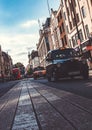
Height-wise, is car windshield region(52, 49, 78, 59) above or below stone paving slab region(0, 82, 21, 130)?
above

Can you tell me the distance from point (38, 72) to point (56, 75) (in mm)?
20284

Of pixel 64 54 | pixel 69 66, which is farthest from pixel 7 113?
pixel 64 54

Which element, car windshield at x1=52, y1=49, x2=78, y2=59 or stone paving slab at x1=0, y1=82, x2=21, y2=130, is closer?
stone paving slab at x1=0, y1=82, x2=21, y2=130

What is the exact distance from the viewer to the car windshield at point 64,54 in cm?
1574

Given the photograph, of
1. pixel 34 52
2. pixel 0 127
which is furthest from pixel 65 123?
pixel 34 52

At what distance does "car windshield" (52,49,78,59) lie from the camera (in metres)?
15.7

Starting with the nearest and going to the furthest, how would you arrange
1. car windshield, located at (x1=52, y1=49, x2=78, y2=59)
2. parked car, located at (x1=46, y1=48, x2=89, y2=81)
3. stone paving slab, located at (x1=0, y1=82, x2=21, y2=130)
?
stone paving slab, located at (x1=0, y1=82, x2=21, y2=130) → parked car, located at (x1=46, y1=48, x2=89, y2=81) → car windshield, located at (x1=52, y1=49, x2=78, y2=59)

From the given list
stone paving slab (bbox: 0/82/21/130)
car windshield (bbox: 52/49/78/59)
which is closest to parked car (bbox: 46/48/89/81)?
car windshield (bbox: 52/49/78/59)

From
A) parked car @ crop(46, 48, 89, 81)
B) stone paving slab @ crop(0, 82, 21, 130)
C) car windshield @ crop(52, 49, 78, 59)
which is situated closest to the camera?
stone paving slab @ crop(0, 82, 21, 130)

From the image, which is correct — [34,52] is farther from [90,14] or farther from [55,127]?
[55,127]

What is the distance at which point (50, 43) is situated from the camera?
78938 mm

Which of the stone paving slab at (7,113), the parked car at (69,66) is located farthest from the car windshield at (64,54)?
the stone paving slab at (7,113)

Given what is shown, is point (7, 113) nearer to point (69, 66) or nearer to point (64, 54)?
point (69, 66)

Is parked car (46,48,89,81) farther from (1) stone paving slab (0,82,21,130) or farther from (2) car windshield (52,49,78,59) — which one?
(1) stone paving slab (0,82,21,130)
